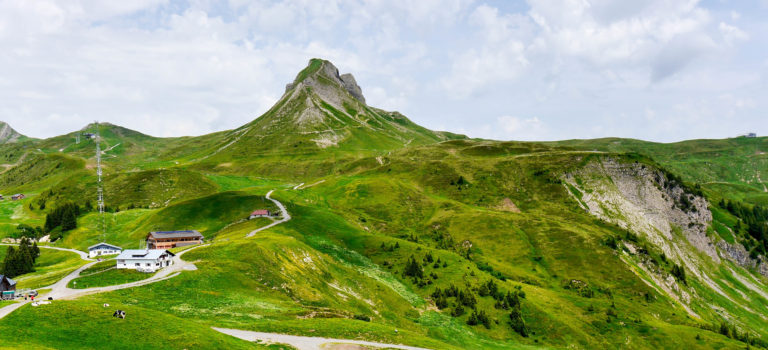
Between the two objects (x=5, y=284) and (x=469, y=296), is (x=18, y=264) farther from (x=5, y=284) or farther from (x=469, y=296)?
(x=469, y=296)

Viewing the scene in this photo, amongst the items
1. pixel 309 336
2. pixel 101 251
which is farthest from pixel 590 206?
pixel 101 251

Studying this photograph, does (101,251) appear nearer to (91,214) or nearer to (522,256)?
(91,214)

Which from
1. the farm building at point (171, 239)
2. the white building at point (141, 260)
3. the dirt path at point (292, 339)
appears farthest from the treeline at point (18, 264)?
the dirt path at point (292, 339)

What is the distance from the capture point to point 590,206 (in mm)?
177625

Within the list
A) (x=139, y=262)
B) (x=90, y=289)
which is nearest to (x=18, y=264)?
(x=139, y=262)

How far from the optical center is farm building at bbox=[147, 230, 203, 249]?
10730cm

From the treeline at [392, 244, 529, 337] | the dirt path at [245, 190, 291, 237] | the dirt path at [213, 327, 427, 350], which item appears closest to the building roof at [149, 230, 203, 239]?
the dirt path at [245, 190, 291, 237]

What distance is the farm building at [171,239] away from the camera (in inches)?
4224

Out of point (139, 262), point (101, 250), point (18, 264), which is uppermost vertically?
point (139, 262)

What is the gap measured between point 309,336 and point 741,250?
733ft

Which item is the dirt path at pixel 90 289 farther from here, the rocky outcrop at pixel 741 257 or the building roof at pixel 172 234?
the rocky outcrop at pixel 741 257

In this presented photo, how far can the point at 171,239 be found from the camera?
11012cm

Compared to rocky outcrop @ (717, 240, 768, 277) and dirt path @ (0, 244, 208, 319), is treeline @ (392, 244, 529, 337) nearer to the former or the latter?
dirt path @ (0, 244, 208, 319)

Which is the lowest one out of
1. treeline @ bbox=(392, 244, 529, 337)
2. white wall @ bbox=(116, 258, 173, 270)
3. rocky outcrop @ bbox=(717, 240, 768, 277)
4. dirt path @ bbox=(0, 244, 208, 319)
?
rocky outcrop @ bbox=(717, 240, 768, 277)
